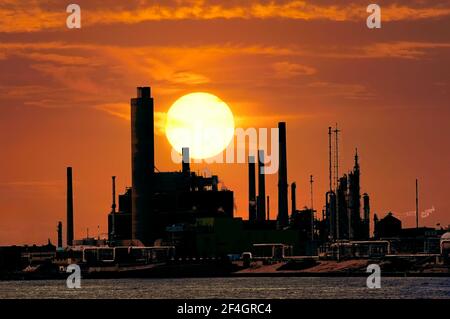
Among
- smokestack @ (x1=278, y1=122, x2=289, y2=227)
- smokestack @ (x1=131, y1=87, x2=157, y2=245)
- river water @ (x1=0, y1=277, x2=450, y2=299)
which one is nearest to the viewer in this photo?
river water @ (x1=0, y1=277, x2=450, y2=299)

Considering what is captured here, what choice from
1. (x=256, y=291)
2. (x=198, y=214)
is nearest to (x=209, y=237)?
(x=198, y=214)

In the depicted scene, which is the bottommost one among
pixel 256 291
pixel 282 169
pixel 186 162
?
pixel 256 291

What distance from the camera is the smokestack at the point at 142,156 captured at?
17238 centimetres

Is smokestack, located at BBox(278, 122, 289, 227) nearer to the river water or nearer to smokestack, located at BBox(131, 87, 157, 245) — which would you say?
smokestack, located at BBox(131, 87, 157, 245)

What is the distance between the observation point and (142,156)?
173 meters

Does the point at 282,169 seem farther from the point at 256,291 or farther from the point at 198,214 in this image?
the point at 256,291

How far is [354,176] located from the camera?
18875 centimetres

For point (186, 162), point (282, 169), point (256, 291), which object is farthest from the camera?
point (186, 162)

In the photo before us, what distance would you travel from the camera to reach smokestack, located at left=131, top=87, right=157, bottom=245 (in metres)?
172

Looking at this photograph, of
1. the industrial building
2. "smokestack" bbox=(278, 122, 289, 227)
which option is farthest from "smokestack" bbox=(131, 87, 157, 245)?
"smokestack" bbox=(278, 122, 289, 227)

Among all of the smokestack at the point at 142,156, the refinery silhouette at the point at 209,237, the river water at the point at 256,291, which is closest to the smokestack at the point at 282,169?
the refinery silhouette at the point at 209,237

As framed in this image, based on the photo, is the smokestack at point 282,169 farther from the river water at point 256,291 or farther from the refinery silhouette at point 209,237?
the river water at point 256,291

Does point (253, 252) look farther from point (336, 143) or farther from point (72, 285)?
point (72, 285)
